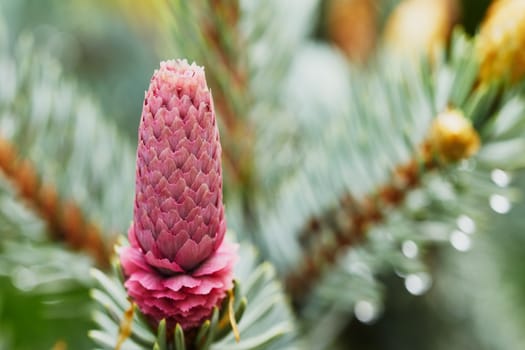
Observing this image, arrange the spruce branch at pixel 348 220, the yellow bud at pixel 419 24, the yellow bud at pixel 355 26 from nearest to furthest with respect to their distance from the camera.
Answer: the spruce branch at pixel 348 220, the yellow bud at pixel 419 24, the yellow bud at pixel 355 26

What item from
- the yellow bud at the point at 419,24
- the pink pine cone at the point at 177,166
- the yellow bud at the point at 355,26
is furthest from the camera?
the yellow bud at the point at 355,26

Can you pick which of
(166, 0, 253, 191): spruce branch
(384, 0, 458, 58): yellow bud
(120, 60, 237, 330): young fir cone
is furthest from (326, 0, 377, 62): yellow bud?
(120, 60, 237, 330): young fir cone

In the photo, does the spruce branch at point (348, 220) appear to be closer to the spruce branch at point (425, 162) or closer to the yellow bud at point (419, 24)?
the spruce branch at point (425, 162)

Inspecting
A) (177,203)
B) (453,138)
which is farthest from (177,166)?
(453,138)

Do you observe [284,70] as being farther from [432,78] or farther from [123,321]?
[123,321]

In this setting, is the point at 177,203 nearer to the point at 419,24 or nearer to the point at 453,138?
the point at 453,138

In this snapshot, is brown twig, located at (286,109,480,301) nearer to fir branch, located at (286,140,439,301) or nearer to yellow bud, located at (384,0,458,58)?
fir branch, located at (286,140,439,301)

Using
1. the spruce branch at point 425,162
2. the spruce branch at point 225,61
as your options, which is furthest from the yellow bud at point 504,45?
the spruce branch at point 225,61
